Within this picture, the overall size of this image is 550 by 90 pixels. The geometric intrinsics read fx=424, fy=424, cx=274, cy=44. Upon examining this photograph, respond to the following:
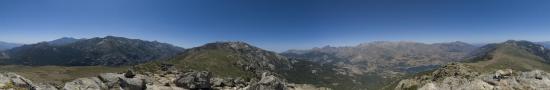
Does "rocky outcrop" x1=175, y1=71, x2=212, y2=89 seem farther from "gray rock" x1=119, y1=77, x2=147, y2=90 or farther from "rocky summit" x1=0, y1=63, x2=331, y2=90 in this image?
"gray rock" x1=119, y1=77, x2=147, y2=90

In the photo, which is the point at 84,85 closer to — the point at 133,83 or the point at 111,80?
the point at 111,80

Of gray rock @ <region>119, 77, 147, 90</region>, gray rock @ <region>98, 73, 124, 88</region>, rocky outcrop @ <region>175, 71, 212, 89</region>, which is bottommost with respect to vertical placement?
rocky outcrop @ <region>175, 71, 212, 89</region>

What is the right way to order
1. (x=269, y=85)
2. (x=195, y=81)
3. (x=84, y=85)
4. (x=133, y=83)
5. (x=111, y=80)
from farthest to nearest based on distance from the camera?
1. (x=195, y=81)
2. (x=269, y=85)
3. (x=133, y=83)
4. (x=111, y=80)
5. (x=84, y=85)

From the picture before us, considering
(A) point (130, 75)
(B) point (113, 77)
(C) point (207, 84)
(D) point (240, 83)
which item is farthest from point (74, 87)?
(D) point (240, 83)

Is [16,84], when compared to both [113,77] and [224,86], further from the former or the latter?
[224,86]

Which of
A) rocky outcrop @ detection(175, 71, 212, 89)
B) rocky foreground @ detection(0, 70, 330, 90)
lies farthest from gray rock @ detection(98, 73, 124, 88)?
rocky outcrop @ detection(175, 71, 212, 89)

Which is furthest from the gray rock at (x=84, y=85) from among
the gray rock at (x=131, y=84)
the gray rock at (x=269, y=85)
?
the gray rock at (x=269, y=85)

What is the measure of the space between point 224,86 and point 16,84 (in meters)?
127

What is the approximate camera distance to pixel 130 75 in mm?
138625

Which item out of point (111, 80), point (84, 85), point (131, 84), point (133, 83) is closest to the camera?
point (84, 85)

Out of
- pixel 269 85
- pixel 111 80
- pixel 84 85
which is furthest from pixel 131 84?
pixel 269 85


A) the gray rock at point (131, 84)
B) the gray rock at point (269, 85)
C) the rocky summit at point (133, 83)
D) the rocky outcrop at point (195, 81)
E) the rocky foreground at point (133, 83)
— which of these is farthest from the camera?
the rocky outcrop at point (195, 81)

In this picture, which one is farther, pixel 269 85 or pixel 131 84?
pixel 269 85

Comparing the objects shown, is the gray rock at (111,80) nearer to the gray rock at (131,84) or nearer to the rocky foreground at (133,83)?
the rocky foreground at (133,83)
